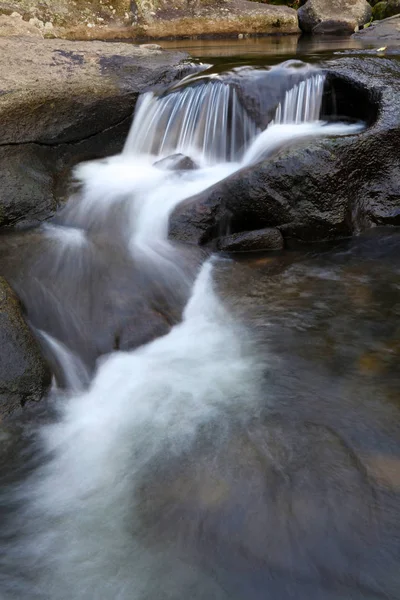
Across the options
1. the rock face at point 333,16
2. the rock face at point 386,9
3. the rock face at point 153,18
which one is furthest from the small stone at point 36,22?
the rock face at point 386,9

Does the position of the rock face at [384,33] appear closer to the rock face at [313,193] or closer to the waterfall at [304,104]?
the waterfall at [304,104]

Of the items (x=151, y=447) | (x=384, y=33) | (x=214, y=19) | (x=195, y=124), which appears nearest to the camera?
(x=151, y=447)

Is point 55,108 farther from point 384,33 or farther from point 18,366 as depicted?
point 384,33

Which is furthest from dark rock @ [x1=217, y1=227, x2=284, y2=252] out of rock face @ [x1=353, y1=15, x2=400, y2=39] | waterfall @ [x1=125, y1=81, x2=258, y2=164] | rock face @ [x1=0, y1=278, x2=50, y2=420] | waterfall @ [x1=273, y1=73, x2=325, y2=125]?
rock face @ [x1=353, y1=15, x2=400, y2=39]

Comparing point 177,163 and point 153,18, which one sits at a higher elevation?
point 153,18

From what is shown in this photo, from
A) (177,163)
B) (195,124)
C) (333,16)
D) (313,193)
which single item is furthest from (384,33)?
(313,193)

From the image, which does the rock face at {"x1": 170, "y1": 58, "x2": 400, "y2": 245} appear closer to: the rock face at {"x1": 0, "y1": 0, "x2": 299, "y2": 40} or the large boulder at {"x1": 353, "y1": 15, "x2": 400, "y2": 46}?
the large boulder at {"x1": 353, "y1": 15, "x2": 400, "y2": 46}

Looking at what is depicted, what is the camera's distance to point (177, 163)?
6.50 meters

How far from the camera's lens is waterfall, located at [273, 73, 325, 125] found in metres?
6.65

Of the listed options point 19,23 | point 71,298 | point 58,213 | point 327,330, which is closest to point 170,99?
point 58,213

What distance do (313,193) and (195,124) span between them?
2193mm

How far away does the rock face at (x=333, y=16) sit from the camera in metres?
14.8

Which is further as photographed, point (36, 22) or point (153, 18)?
point (153, 18)

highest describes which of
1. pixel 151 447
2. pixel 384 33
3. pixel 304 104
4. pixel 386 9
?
pixel 386 9
